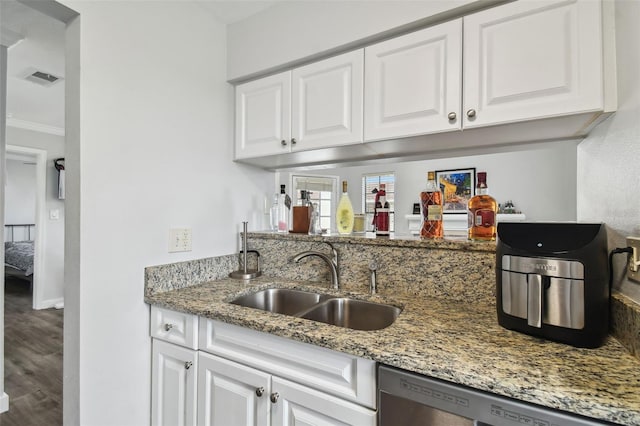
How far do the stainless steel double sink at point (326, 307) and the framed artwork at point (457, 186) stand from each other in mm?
4025

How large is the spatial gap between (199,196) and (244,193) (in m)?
0.32

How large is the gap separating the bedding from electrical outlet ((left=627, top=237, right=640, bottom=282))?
630cm

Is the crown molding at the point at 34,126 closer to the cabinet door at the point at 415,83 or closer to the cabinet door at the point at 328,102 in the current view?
the cabinet door at the point at 328,102

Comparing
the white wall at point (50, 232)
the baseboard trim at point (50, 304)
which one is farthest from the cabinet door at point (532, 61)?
the baseboard trim at point (50, 304)

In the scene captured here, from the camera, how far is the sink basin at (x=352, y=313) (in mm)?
1263

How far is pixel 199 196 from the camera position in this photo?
1.55 m

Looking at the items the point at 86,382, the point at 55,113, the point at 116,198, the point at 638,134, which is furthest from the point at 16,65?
the point at 638,134

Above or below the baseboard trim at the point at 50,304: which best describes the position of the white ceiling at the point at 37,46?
above

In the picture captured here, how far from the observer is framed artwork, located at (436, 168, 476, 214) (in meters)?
4.84

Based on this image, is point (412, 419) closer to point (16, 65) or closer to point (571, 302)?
point (571, 302)

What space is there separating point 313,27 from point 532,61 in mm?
942

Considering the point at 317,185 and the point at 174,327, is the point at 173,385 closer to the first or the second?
the point at 174,327

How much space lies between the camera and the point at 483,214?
1289 mm

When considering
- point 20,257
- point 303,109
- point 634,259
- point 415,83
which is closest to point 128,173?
point 303,109
